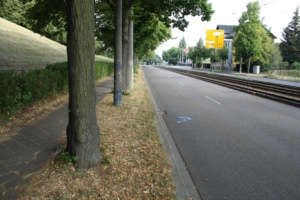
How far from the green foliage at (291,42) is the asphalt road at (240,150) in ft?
195

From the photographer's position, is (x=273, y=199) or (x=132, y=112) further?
(x=132, y=112)

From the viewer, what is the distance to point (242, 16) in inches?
1689

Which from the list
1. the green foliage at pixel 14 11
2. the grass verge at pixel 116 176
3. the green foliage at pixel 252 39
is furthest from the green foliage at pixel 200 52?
the grass verge at pixel 116 176

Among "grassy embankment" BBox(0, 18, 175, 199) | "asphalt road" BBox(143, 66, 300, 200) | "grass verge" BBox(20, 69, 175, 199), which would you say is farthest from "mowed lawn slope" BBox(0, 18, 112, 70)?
"grass verge" BBox(20, 69, 175, 199)

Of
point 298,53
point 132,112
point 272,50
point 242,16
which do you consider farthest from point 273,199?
point 298,53

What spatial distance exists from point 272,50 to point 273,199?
42.6 metres

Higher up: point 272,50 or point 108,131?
point 272,50

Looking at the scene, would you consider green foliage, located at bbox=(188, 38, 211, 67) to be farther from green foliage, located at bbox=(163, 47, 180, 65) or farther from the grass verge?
the grass verge

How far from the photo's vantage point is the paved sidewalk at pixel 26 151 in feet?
10.5

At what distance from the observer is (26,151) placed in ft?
13.8

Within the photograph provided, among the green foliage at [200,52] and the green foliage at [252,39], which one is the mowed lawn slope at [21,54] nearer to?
the green foliage at [252,39]

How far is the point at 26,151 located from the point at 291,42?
69160 mm

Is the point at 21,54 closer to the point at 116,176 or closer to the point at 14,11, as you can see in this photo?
the point at 116,176

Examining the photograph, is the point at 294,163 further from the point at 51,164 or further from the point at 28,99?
the point at 28,99
